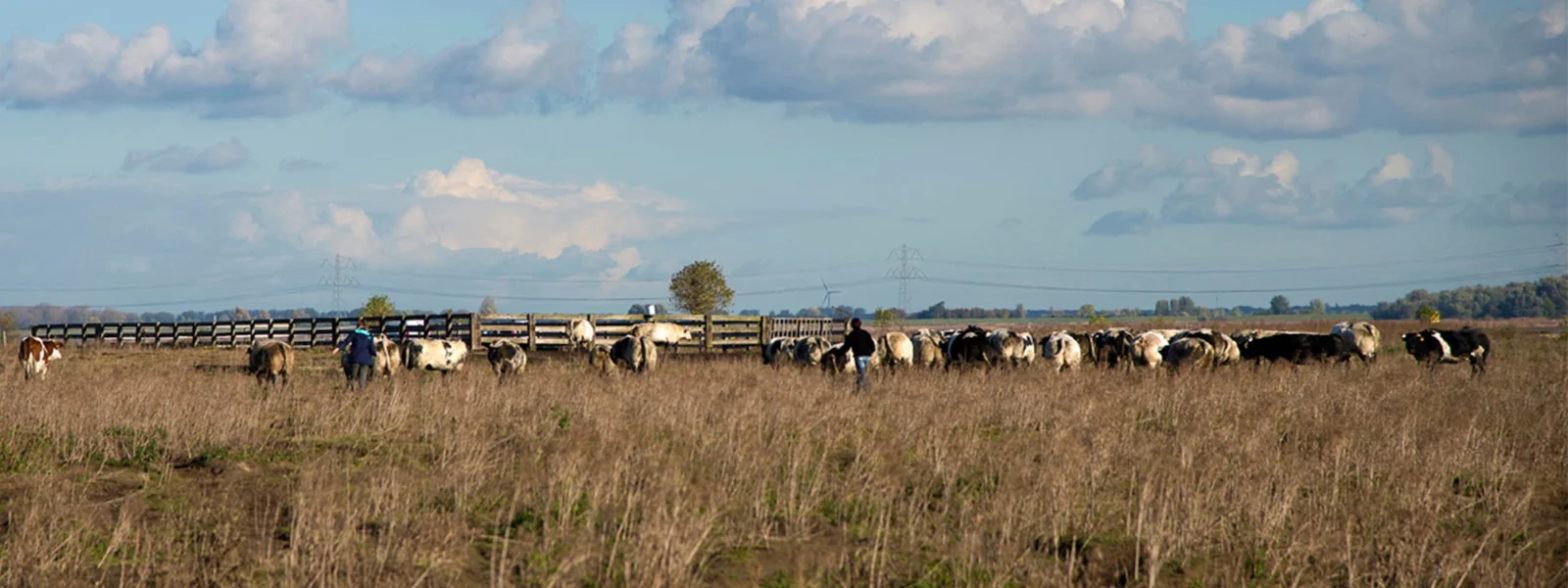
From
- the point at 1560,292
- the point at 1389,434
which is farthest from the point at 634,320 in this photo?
the point at 1560,292

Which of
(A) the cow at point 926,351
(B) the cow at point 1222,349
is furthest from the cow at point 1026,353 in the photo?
(B) the cow at point 1222,349

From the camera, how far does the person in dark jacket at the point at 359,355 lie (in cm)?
2259

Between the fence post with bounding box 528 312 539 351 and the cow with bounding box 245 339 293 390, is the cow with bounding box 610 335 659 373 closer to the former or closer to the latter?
the cow with bounding box 245 339 293 390

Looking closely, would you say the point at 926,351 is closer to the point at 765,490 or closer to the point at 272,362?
the point at 272,362

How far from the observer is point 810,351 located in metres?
30.6

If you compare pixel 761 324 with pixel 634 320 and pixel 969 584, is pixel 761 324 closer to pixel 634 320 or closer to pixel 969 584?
pixel 634 320

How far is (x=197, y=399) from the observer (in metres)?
16.8

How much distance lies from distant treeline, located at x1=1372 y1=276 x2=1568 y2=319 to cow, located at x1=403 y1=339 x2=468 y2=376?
467 feet

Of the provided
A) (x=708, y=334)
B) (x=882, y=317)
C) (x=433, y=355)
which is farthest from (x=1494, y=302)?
(x=433, y=355)

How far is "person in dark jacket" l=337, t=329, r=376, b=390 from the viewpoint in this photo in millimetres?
22594

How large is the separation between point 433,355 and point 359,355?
674 centimetres

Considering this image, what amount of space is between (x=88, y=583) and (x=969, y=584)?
5498mm

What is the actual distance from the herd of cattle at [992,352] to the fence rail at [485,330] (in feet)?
31.9

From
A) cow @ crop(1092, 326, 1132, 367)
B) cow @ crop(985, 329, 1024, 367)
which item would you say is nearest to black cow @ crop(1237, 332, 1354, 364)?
cow @ crop(1092, 326, 1132, 367)
